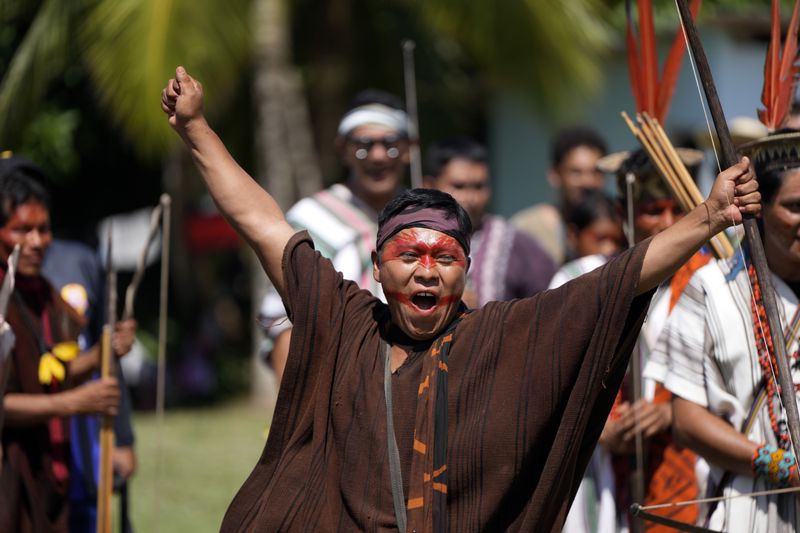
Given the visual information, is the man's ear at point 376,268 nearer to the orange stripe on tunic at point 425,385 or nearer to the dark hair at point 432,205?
the dark hair at point 432,205

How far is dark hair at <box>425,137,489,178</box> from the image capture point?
6.29 meters

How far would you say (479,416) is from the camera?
10.7ft

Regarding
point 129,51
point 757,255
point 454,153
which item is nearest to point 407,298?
Answer: point 757,255

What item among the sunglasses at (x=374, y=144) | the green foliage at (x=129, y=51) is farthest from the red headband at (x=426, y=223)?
the green foliage at (x=129, y=51)

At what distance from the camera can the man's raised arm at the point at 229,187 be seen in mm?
3549

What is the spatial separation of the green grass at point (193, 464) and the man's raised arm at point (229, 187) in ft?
11.0

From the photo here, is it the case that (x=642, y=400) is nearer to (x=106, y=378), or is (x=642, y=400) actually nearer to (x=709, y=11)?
(x=106, y=378)

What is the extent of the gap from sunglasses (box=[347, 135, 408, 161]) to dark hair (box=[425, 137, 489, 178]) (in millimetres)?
957

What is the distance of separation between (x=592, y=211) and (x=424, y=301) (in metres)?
2.58

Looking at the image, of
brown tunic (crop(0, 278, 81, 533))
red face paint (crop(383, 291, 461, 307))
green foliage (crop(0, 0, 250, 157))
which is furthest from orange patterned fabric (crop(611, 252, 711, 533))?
green foliage (crop(0, 0, 250, 157))

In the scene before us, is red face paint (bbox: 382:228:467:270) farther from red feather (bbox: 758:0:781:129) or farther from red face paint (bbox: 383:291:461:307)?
red feather (bbox: 758:0:781:129)

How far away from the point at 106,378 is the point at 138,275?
1.40 feet

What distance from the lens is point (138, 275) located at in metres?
5.21

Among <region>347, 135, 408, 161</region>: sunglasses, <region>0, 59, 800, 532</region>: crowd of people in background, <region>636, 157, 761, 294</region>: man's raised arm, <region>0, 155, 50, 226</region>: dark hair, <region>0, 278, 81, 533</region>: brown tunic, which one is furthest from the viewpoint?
<region>347, 135, 408, 161</region>: sunglasses
